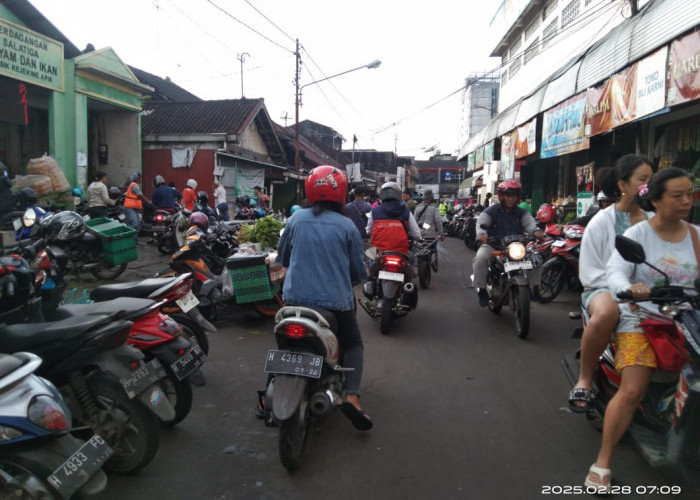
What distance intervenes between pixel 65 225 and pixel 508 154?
1195 cm

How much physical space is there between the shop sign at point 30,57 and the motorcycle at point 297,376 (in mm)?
11619

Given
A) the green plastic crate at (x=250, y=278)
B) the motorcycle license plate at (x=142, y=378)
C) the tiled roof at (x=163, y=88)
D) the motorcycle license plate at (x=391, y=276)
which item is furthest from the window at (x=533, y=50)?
the motorcycle license plate at (x=142, y=378)

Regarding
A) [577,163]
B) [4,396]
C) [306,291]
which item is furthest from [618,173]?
[577,163]

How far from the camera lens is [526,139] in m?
13.3

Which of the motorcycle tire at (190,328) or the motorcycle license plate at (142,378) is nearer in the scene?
the motorcycle license plate at (142,378)

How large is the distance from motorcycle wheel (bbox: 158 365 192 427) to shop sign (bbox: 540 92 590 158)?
8.32m

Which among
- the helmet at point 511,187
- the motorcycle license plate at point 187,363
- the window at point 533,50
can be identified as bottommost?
the motorcycle license plate at point 187,363

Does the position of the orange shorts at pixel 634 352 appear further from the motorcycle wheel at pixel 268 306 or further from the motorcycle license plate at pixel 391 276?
the motorcycle wheel at pixel 268 306

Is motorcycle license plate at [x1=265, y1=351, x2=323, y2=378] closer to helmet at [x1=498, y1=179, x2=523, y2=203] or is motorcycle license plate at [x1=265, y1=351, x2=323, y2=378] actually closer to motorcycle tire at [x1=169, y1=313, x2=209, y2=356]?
motorcycle tire at [x1=169, y1=313, x2=209, y2=356]

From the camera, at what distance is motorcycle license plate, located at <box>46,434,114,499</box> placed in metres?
2.27

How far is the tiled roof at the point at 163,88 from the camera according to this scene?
26.8 metres

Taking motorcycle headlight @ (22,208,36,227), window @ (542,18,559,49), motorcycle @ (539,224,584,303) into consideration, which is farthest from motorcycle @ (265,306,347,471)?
window @ (542,18,559,49)

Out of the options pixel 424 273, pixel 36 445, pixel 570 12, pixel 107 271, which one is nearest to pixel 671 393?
pixel 36 445

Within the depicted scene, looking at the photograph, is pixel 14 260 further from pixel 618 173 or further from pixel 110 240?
pixel 110 240
